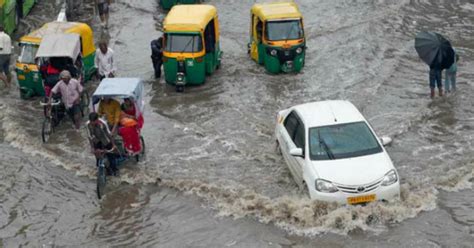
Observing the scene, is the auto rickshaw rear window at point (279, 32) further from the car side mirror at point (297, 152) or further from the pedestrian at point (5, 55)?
the car side mirror at point (297, 152)

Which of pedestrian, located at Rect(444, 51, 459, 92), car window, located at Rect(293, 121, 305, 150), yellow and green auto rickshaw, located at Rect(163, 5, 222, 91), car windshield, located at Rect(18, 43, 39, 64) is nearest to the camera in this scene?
car window, located at Rect(293, 121, 305, 150)

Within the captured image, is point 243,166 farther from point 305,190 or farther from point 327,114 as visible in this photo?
point 305,190

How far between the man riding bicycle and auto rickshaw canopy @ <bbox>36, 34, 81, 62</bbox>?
4.43m

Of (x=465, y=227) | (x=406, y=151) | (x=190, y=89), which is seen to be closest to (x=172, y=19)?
(x=190, y=89)

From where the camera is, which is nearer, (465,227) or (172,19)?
(465,227)

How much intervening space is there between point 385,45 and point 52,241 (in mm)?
15190

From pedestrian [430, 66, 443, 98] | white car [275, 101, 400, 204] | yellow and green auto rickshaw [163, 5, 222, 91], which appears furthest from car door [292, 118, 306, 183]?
yellow and green auto rickshaw [163, 5, 222, 91]

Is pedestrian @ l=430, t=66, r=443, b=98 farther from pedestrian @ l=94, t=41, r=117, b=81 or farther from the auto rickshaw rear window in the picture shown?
pedestrian @ l=94, t=41, r=117, b=81

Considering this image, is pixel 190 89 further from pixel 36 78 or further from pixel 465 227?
pixel 465 227

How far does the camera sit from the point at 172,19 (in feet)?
64.1

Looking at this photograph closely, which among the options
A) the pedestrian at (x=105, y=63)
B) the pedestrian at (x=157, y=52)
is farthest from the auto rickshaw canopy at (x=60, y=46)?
the pedestrian at (x=157, y=52)

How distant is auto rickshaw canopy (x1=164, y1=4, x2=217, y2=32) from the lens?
19000 mm

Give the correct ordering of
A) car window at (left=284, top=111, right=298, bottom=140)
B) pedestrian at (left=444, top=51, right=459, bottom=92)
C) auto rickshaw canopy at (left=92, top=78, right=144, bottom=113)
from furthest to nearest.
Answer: pedestrian at (left=444, top=51, right=459, bottom=92) < auto rickshaw canopy at (left=92, top=78, right=144, bottom=113) < car window at (left=284, top=111, right=298, bottom=140)

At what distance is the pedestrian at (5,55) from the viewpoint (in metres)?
19.0
